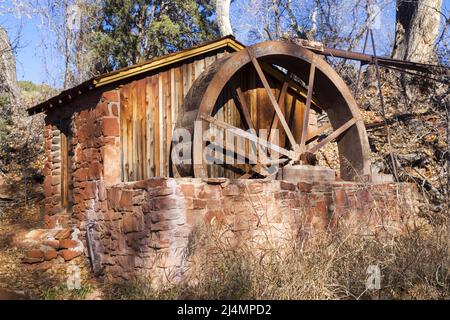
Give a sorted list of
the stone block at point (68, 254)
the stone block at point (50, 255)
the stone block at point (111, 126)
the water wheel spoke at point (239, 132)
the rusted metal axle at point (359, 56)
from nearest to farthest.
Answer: the water wheel spoke at point (239, 132) → the stone block at point (111, 126) → the stone block at point (50, 255) → the stone block at point (68, 254) → the rusted metal axle at point (359, 56)

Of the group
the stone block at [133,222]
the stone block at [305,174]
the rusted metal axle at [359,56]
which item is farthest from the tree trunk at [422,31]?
the stone block at [133,222]

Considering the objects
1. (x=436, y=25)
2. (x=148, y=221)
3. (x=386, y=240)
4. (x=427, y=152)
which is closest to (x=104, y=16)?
(x=436, y=25)

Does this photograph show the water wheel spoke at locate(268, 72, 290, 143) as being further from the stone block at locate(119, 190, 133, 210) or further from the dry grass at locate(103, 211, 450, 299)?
the dry grass at locate(103, 211, 450, 299)

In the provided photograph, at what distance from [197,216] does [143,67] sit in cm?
251

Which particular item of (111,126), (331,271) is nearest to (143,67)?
(111,126)

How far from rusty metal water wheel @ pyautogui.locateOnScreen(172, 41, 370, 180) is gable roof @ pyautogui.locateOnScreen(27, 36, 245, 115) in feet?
1.29

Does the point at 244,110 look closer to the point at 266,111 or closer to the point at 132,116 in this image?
the point at 266,111

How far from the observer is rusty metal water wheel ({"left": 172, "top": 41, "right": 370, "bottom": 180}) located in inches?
268

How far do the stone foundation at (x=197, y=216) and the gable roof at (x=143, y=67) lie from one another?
149 centimetres

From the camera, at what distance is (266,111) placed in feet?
27.8

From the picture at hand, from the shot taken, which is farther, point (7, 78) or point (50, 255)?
point (7, 78)

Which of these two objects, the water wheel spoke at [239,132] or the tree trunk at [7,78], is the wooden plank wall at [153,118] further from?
the tree trunk at [7,78]

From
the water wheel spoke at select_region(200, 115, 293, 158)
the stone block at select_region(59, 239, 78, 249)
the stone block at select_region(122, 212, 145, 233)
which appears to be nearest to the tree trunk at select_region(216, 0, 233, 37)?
the water wheel spoke at select_region(200, 115, 293, 158)

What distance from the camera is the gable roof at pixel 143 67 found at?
270 inches
